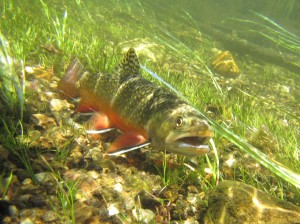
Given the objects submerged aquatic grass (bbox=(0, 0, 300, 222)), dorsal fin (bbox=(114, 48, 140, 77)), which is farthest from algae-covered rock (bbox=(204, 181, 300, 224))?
dorsal fin (bbox=(114, 48, 140, 77))

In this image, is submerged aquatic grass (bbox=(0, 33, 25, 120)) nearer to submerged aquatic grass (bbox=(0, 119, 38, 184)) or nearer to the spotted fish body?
submerged aquatic grass (bbox=(0, 119, 38, 184))

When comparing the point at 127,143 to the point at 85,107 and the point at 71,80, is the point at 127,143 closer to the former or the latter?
the point at 85,107

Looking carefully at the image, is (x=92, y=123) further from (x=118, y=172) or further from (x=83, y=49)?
(x=83, y=49)

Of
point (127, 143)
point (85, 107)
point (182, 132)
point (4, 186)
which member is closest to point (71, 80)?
point (85, 107)

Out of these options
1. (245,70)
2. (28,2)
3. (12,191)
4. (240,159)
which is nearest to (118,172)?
(12,191)

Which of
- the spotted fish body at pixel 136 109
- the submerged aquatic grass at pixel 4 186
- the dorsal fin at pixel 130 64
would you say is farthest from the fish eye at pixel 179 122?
the submerged aquatic grass at pixel 4 186
